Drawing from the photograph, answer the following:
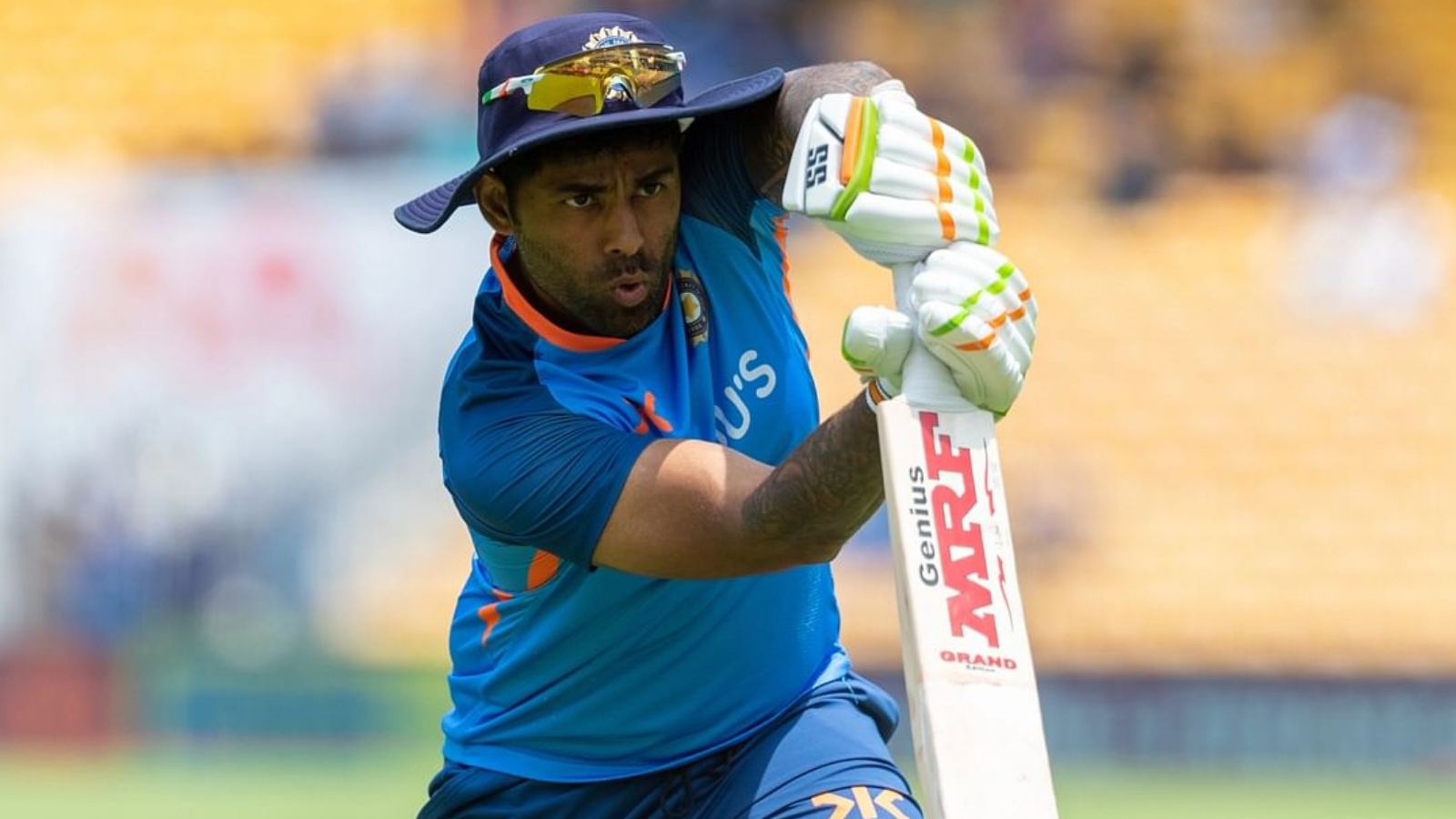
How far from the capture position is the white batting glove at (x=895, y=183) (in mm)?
2834

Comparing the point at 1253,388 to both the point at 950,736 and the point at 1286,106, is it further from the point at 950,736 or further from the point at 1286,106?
the point at 950,736

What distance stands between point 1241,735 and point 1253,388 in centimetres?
187

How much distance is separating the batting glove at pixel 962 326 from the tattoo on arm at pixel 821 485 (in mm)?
87

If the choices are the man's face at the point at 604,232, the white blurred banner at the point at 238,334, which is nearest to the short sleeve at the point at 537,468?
the man's face at the point at 604,232

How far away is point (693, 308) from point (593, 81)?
40 centimetres

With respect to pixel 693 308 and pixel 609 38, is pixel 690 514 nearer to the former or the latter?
pixel 693 308

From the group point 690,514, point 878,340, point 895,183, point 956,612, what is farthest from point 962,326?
point 690,514

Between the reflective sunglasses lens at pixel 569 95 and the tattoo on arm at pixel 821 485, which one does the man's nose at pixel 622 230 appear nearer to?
the reflective sunglasses lens at pixel 569 95

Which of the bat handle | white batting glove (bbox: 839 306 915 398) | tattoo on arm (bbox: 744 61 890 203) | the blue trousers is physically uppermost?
tattoo on arm (bbox: 744 61 890 203)

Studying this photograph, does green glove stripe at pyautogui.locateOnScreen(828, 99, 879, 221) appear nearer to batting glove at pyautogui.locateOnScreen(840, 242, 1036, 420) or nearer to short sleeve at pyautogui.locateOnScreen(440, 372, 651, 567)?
batting glove at pyautogui.locateOnScreen(840, 242, 1036, 420)

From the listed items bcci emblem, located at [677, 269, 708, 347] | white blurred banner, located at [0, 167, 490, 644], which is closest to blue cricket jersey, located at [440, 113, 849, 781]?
bcci emblem, located at [677, 269, 708, 347]

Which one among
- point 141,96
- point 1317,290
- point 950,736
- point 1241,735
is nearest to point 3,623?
point 141,96

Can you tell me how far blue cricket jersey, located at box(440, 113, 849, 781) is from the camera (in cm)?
327

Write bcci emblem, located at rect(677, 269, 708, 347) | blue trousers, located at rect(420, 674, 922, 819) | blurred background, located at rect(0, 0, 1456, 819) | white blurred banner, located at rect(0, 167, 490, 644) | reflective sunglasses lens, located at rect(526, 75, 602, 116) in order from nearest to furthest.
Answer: reflective sunglasses lens, located at rect(526, 75, 602, 116) < blue trousers, located at rect(420, 674, 922, 819) < bcci emblem, located at rect(677, 269, 708, 347) < blurred background, located at rect(0, 0, 1456, 819) < white blurred banner, located at rect(0, 167, 490, 644)
